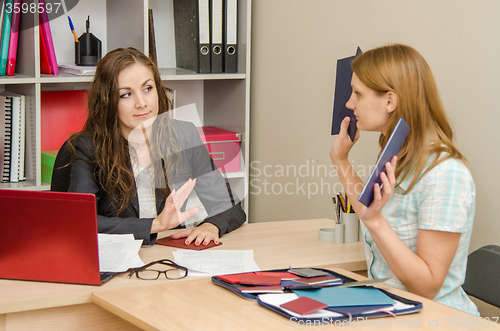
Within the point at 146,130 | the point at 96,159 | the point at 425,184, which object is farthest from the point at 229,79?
the point at 425,184

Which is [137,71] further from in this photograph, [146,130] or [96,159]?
[96,159]

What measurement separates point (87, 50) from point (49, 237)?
1.41 m

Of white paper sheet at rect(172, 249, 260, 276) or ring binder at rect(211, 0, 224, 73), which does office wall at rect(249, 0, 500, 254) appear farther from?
white paper sheet at rect(172, 249, 260, 276)

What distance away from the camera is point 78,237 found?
1.14m

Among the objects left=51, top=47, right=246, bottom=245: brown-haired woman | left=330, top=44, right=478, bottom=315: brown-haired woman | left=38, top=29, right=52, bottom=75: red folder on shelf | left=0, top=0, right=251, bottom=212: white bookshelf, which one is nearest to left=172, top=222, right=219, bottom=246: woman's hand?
left=51, top=47, right=246, bottom=245: brown-haired woman

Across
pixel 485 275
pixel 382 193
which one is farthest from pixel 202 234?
pixel 485 275

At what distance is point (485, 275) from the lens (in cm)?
130

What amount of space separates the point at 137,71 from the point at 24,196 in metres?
0.71

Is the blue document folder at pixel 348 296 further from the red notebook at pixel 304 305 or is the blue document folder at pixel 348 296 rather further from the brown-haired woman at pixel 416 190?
the brown-haired woman at pixel 416 190

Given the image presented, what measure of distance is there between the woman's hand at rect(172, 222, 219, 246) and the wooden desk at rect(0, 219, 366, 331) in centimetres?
4

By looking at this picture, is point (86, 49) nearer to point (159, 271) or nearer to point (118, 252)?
point (118, 252)

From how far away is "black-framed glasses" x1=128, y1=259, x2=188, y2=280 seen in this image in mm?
1229

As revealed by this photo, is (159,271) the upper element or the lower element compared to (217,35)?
lower

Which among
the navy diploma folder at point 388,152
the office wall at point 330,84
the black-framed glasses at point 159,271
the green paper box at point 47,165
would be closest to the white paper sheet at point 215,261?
the black-framed glasses at point 159,271
